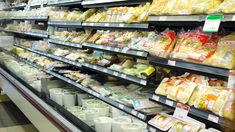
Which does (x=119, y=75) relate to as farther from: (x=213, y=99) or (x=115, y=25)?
(x=213, y=99)

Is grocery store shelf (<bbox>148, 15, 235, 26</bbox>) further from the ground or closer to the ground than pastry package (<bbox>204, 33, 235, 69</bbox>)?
further from the ground

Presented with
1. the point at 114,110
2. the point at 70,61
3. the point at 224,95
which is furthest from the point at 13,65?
the point at 224,95

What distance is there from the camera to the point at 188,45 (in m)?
2.00

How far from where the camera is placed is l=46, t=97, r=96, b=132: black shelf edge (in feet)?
9.51

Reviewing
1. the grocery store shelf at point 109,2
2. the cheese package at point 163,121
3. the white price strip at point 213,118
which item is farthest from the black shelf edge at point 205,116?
the grocery store shelf at point 109,2

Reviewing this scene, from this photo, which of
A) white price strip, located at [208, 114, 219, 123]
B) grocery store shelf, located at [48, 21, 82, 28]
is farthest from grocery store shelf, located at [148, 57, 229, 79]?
grocery store shelf, located at [48, 21, 82, 28]

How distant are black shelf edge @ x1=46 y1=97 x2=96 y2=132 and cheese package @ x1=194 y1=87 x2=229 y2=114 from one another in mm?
1332

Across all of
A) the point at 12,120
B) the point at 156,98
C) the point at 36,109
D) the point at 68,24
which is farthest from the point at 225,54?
the point at 12,120

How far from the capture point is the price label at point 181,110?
6.11ft

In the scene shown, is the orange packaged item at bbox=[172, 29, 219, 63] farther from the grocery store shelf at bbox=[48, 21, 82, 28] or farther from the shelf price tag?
the grocery store shelf at bbox=[48, 21, 82, 28]

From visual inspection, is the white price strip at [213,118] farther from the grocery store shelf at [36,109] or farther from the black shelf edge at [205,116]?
Answer: the grocery store shelf at [36,109]

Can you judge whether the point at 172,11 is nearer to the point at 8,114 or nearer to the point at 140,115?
the point at 140,115

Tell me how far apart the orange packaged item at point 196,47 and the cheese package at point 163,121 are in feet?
1.41

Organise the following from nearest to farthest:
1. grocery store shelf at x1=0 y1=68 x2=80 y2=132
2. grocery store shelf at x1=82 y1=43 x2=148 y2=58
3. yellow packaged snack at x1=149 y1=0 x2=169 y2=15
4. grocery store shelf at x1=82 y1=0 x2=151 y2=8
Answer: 1. yellow packaged snack at x1=149 y1=0 x2=169 y2=15
2. grocery store shelf at x1=82 y1=43 x2=148 y2=58
3. grocery store shelf at x1=82 y1=0 x2=151 y2=8
4. grocery store shelf at x1=0 y1=68 x2=80 y2=132
